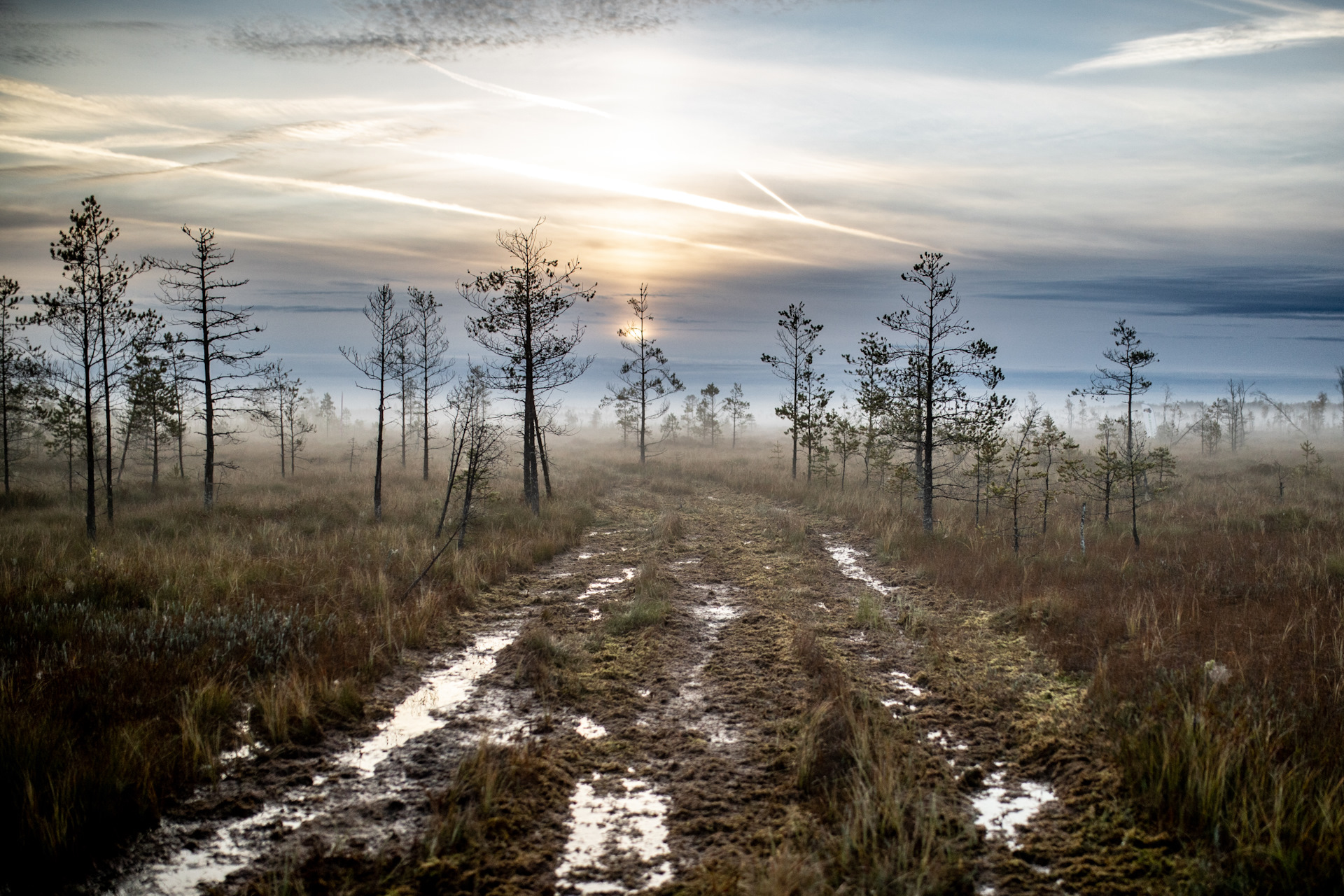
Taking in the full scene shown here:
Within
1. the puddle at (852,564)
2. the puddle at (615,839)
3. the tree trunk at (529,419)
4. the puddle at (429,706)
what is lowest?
the puddle at (852,564)

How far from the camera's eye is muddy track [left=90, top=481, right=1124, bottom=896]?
144 inches

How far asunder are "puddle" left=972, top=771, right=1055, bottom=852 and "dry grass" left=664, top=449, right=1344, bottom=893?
0.63 metres

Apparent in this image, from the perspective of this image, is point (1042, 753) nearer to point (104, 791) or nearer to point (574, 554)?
point (104, 791)

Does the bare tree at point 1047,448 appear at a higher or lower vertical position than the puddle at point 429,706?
higher

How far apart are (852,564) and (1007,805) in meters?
8.52

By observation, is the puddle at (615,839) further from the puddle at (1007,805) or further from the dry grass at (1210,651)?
the dry grass at (1210,651)

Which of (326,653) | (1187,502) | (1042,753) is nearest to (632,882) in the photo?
(1042,753)

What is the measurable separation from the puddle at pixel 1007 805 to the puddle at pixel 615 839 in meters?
2.21

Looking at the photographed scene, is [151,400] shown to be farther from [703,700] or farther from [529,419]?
[703,700]

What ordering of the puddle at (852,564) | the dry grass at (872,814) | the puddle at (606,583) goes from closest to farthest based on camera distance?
the dry grass at (872,814), the puddle at (606,583), the puddle at (852,564)

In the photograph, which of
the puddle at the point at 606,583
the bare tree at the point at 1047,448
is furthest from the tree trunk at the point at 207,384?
the bare tree at the point at 1047,448

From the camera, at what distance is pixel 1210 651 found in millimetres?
6375

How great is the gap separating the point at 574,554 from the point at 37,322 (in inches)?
608

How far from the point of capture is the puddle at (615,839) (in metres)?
3.57
